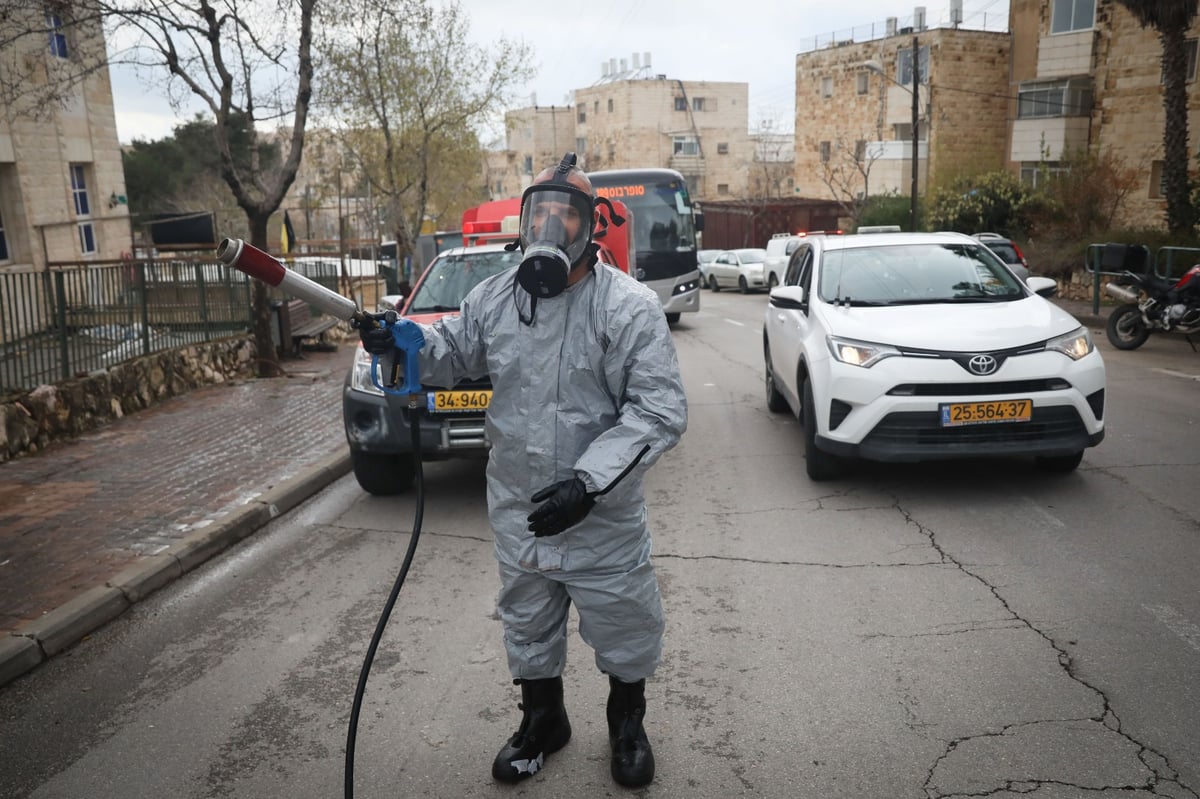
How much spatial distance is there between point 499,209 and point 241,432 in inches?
395

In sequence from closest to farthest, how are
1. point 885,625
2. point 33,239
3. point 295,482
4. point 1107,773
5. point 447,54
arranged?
point 1107,773
point 885,625
point 295,482
point 33,239
point 447,54

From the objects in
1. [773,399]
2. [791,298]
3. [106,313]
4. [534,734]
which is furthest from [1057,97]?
[534,734]

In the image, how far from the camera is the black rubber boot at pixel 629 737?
3.23m

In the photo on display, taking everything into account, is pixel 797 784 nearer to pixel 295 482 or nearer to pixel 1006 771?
pixel 1006 771

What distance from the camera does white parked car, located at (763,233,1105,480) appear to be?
239 inches

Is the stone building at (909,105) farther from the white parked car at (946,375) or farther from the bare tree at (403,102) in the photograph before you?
the white parked car at (946,375)

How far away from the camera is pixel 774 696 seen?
12.5 feet

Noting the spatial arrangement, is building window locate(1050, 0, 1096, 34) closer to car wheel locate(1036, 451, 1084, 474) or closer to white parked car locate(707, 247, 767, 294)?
white parked car locate(707, 247, 767, 294)

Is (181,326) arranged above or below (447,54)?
below

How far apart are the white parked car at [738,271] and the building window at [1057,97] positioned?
1313 cm

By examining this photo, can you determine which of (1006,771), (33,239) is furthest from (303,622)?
(33,239)

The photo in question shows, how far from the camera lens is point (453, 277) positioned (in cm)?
847

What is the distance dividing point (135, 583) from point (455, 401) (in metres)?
2.28

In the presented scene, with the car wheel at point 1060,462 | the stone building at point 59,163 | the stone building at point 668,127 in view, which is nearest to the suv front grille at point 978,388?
the car wheel at point 1060,462
